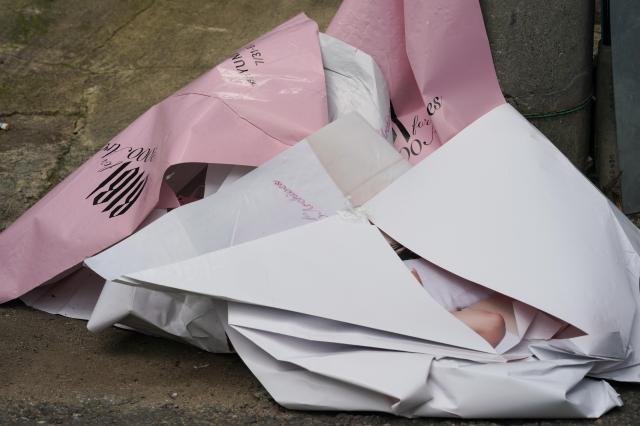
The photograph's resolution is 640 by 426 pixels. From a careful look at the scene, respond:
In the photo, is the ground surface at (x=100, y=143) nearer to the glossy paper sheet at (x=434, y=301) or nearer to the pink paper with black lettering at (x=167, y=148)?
the glossy paper sheet at (x=434, y=301)

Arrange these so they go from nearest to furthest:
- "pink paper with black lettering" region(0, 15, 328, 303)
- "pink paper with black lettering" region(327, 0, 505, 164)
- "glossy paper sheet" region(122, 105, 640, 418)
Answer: "glossy paper sheet" region(122, 105, 640, 418), "pink paper with black lettering" region(0, 15, 328, 303), "pink paper with black lettering" region(327, 0, 505, 164)

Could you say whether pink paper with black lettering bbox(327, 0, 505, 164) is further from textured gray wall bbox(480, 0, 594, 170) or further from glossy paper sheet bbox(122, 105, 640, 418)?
glossy paper sheet bbox(122, 105, 640, 418)

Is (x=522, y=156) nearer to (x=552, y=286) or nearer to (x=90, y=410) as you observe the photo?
(x=552, y=286)

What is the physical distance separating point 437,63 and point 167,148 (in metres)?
0.87

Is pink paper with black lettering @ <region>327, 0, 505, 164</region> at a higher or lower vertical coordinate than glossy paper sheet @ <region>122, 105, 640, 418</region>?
higher

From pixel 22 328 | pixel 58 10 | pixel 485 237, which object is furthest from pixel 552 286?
pixel 58 10

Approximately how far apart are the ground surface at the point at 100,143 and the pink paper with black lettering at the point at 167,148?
22cm

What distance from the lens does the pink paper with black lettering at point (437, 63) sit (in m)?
2.68

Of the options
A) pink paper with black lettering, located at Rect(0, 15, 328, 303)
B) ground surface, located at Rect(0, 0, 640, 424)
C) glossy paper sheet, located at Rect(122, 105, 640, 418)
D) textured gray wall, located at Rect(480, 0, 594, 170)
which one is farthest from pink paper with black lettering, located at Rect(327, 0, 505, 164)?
ground surface, located at Rect(0, 0, 640, 424)

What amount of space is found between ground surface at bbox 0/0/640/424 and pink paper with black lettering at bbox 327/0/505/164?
0.98m

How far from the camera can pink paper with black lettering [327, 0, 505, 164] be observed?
105 inches

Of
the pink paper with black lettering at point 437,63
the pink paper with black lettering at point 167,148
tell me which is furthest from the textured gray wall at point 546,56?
the pink paper with black lettering at point 167,148

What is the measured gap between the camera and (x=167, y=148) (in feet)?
8.09

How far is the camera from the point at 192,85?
2674 millimetres
